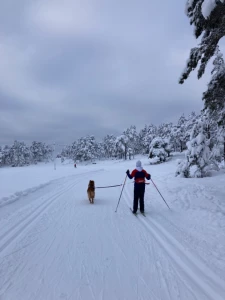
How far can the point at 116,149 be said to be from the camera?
6888cm

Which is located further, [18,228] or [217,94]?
[217,94]

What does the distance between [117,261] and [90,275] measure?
0.67 meters

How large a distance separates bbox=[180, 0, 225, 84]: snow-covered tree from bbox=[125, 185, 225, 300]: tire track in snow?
6439 millimetres

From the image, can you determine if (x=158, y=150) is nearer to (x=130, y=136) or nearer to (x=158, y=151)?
(x=158, y=151)

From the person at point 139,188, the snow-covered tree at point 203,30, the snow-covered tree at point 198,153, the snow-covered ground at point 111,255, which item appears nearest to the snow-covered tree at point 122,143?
the snow-covered tree at point 198,153

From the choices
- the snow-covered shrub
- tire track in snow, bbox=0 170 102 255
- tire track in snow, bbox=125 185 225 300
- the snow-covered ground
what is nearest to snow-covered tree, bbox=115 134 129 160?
the snow-covered shrub

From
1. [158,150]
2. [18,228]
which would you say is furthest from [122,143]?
[18,228]

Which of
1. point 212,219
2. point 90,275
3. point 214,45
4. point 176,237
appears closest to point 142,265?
point 90,275

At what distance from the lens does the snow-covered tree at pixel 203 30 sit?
6.14 m

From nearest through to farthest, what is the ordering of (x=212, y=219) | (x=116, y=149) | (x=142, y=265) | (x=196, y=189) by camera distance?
1. (x=142, y=265)
2. (x=212, y=219)
3. (x=196, y=189)
4. (x=116, y=149)

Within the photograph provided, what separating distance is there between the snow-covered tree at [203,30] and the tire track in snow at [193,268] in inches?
254

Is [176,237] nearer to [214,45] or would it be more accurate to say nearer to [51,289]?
[51,289]

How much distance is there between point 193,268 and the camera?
3314mm

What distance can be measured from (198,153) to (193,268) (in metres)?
14.8
